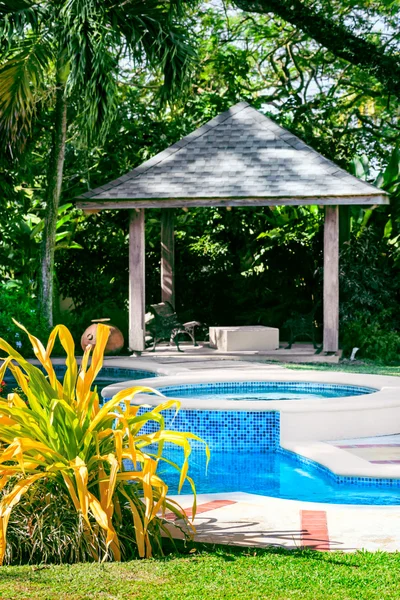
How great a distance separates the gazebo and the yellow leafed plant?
917 cm

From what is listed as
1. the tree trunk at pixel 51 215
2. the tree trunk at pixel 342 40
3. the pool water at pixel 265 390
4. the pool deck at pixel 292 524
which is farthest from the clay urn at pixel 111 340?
the tree trunk at pixel 342 40

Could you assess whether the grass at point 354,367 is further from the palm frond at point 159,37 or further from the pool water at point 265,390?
the palm frond at point 159,37

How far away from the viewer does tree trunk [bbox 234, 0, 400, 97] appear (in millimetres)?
19266

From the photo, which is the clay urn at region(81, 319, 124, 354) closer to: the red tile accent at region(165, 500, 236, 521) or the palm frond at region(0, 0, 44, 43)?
the palm frond at region(0, 0, 44, 43)

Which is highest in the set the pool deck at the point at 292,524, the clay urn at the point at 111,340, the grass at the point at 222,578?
the clay urn at the point at 111,340

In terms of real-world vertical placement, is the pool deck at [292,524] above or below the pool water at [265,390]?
below

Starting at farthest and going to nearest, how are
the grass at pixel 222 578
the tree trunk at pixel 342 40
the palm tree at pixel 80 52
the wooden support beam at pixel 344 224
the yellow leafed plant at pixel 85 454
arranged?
1. the tree trunk at pixel 342 40
2. the wooden support beam at pixel 344 224
3. the palm tree at pixel 80 52
4. the yellow leafed plant at pixel 85 454
5. the grass at pixel 222 578

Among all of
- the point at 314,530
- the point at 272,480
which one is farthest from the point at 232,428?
the point at 314,530

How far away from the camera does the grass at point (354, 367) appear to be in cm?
1242

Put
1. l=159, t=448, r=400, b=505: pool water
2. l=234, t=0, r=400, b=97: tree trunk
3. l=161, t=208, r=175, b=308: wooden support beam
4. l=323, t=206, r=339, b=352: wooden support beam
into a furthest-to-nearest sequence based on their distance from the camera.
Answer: l=234, t=0, r=400, b=97: tree trunk < l=161, t=208, r=175, b=308: wooden support beam < l=323, t=206, r=339, b=352: wooden support beam < l=159, t=448, r=400, b=505: pool water

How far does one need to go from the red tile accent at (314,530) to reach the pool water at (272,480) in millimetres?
1028

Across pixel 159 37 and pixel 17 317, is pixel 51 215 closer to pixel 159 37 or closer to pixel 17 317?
pixel 17 317

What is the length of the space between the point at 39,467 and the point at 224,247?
13.0m

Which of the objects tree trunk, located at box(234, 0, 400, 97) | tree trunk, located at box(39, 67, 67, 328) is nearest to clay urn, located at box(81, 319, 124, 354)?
tree trunk, located at box(39, 67, 67, 328)
